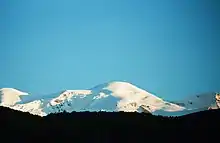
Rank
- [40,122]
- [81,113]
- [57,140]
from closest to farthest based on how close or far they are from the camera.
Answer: [57,140] → [40,122] → [81,113]

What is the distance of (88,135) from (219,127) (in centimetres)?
884

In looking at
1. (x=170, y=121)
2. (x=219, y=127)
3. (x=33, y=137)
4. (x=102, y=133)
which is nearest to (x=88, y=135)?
(x=102, y=133)

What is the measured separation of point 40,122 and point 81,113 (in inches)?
142

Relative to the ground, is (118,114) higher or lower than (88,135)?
higher

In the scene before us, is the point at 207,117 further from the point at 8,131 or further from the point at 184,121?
the point at 8,131

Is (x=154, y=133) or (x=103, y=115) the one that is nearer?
(x=154, y=133)

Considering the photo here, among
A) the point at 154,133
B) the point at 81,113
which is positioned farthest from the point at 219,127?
the point at 81,113

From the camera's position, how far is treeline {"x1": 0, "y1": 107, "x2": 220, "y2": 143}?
30328 mm

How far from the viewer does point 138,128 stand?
31.8 m

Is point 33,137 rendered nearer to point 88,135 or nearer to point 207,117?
point 88,135

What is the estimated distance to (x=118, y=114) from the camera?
115 feet

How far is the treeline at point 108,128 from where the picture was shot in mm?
30328

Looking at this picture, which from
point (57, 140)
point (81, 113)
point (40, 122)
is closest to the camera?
point (57, 140)

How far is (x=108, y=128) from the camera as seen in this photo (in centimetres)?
3144
